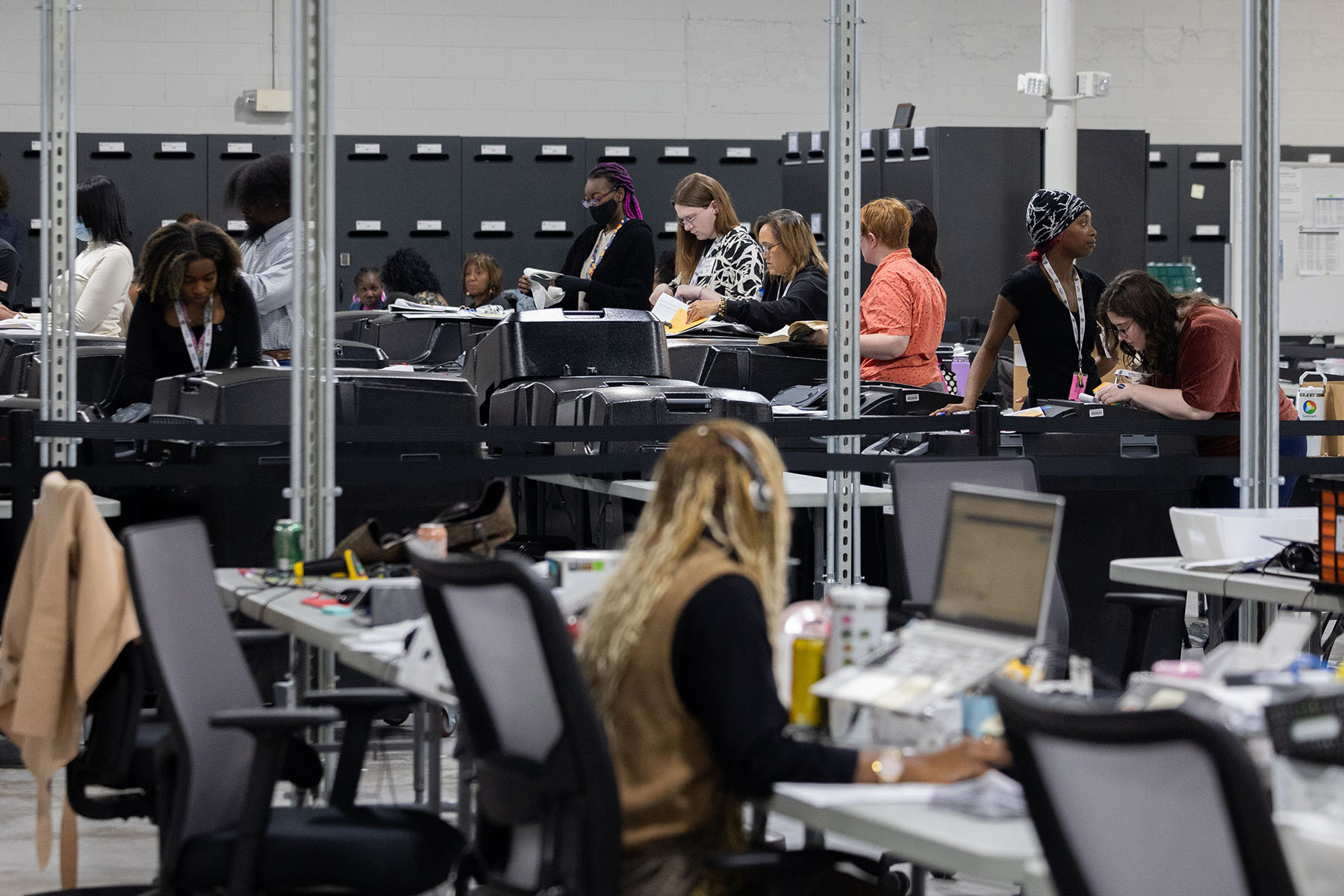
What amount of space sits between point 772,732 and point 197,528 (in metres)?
1.16

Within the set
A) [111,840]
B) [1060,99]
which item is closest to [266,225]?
[111,840]

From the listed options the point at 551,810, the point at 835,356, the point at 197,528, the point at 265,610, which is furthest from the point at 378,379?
the point at 551,810

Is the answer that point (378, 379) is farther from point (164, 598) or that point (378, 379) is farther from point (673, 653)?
point (673, 653)

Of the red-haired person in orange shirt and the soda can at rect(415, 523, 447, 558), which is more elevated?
the red-haired person in orange shirt

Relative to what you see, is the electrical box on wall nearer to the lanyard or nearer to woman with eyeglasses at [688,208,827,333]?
the lanyard

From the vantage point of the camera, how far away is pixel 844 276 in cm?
480

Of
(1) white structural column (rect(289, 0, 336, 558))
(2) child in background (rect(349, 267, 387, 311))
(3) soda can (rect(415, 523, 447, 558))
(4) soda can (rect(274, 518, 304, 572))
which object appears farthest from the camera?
(2) child in background (rect(349, 267, 387, 311))

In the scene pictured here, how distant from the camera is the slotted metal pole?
4664mm

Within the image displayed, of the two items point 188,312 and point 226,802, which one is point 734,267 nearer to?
point 188,312

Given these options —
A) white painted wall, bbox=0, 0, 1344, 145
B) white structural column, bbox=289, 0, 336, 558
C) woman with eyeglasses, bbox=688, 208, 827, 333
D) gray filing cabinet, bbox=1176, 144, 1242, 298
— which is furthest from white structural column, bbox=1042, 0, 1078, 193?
white structural column, bbox=289, 0, 336, 558

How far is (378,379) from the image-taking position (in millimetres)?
4781

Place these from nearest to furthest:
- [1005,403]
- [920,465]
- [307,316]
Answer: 1. [920,465]
2. [307,316]
3. [1005,403]

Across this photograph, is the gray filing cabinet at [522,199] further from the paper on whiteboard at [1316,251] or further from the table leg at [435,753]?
the table leg at [435,753]

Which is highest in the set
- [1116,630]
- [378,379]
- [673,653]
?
[378,379]
